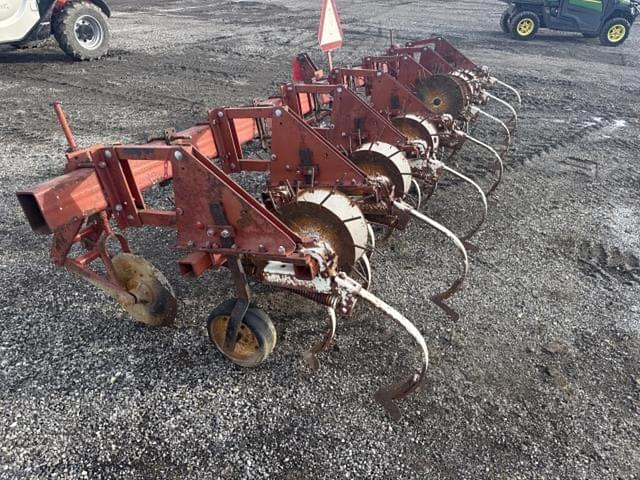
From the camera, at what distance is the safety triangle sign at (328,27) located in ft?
Answer: 20.1

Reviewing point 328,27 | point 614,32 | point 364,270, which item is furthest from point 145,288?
point 614,32

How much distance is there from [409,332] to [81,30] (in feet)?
36.2

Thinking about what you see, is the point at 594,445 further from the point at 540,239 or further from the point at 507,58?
the point at 507,58

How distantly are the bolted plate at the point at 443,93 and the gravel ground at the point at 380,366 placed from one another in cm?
82

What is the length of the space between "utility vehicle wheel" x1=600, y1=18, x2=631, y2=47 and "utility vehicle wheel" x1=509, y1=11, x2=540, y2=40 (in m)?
1.96

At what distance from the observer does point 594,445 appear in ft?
8.38

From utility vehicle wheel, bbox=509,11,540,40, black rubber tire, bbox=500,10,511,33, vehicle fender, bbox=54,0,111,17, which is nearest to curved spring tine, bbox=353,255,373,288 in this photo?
vehicle fender, bbox=54,0,111,17

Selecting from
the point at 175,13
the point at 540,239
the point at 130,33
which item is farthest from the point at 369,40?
the point at 540,239

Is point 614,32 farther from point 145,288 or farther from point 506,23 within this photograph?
point 145,288

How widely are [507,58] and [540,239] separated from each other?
975 cm

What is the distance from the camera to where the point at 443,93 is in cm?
613

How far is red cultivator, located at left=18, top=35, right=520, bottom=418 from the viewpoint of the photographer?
255 cm

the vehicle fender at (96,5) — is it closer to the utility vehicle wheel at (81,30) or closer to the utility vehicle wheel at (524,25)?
the utility vehicle wheel at (81,30)

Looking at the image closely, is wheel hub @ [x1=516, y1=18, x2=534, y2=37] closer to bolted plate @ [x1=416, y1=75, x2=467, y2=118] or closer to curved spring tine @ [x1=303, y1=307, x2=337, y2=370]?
bolted plate @ [x1=416, y1=75, x2=467, y2=118]
